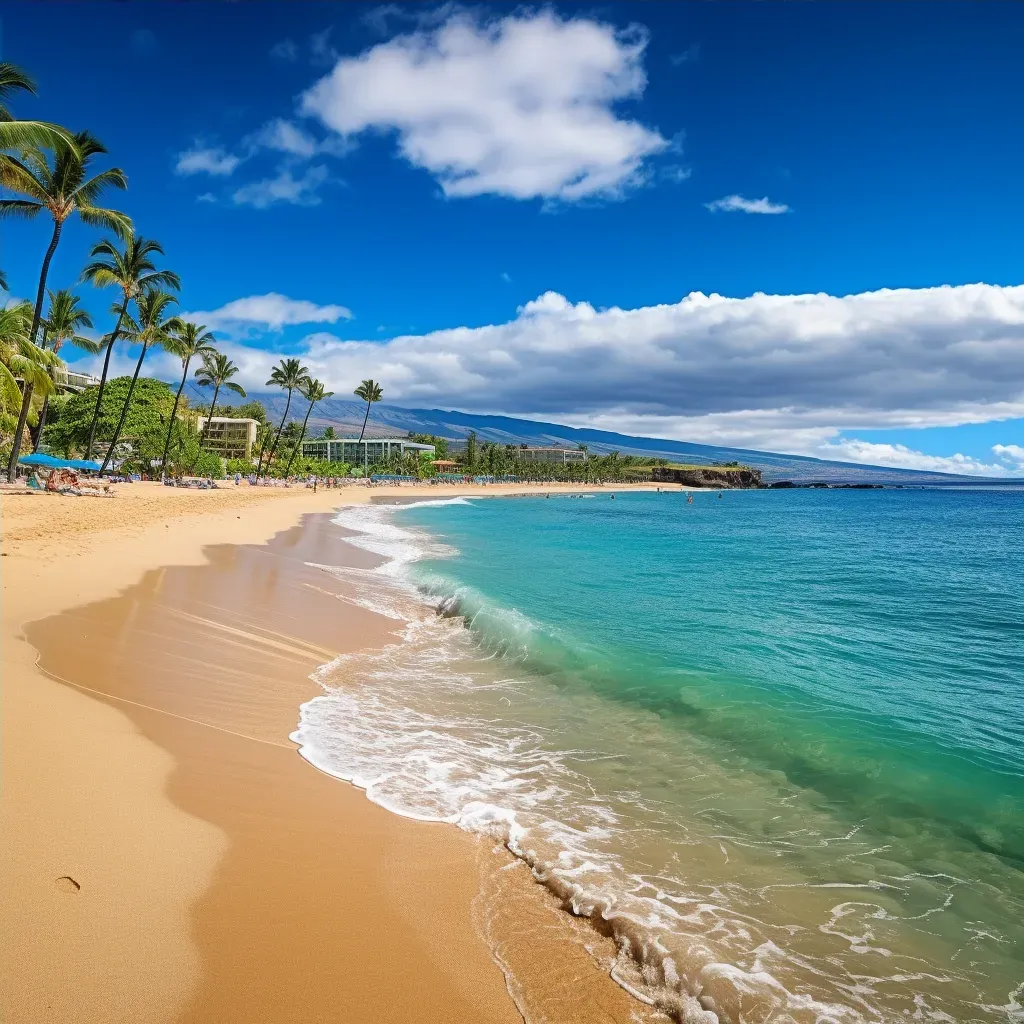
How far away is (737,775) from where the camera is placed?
5.69m

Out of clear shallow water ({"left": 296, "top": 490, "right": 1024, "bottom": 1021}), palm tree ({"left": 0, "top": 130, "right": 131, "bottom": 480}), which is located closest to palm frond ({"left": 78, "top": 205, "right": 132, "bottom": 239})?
palm tree ({"left": 0, "top": 130, "right": 131, "bottom": 480})

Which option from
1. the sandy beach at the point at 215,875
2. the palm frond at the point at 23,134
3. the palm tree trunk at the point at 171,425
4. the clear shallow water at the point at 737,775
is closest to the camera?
the sandy beach at the point at 215,875

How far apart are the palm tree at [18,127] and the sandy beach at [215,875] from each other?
14414mm

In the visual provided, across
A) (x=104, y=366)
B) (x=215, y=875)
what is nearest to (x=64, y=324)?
(x=104, y=366)

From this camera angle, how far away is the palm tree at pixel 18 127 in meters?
15.0

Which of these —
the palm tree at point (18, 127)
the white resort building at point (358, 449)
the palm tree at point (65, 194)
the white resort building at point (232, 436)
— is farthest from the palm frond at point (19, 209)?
the white resort building at point (358, 449)

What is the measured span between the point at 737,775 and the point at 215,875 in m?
4.33

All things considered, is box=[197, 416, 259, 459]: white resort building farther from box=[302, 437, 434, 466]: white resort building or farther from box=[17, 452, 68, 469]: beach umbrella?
box=[17, 452, 68, 469]: beach umbrella

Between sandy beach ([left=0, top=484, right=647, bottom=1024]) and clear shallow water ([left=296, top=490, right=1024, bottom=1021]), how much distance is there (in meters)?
0.45

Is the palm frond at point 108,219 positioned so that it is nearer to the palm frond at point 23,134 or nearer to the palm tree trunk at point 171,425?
the palm frond at point 23,134

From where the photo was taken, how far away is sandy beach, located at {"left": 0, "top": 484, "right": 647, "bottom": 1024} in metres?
2.65

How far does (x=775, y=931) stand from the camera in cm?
356

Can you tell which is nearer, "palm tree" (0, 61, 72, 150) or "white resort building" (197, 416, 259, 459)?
"palm tree" (0, 61, 72, 150)

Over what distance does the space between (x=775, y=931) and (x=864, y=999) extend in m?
0.52
